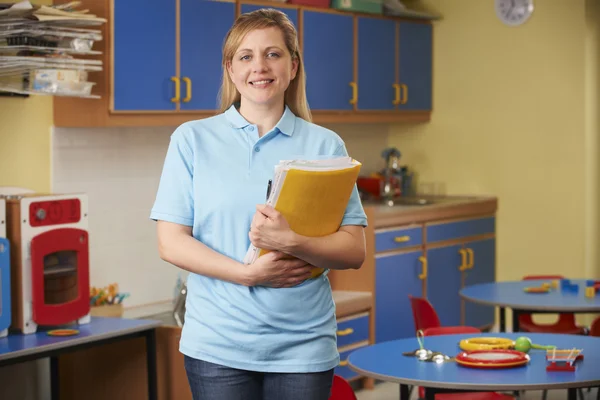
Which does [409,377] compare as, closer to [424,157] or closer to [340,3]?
[340,3]

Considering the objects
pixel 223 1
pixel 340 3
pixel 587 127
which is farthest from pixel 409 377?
pixel 587 127

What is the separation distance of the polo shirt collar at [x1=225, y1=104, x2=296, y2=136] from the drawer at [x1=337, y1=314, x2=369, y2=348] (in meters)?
3.07

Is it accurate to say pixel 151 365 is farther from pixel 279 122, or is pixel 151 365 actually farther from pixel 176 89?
pixel 279 122

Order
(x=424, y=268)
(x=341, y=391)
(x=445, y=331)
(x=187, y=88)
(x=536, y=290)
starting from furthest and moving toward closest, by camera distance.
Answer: (x=424, y=268), (x=536, y=290), (x=187, y=88), (x=445, y=331), (x=341, y=391)

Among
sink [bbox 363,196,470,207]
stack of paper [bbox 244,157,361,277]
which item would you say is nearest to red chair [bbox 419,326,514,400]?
stack of paper [bbox 244,157,361,277]

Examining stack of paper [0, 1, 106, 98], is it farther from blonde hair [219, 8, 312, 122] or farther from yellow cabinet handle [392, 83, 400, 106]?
yellow cabinet handle [392, 83, 400, 106]

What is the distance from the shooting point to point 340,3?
18.9 feet

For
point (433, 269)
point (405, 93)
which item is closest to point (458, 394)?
point (433, 269)

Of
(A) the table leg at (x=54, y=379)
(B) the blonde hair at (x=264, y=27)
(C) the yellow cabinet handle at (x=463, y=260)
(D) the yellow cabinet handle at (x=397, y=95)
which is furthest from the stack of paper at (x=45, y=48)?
(C) the yellow cabinet handle at (x=463, y=260)

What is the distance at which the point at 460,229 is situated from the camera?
6258 millimetres

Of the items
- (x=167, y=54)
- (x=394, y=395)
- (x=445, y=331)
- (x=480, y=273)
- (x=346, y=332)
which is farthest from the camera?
(x=480, y=273)

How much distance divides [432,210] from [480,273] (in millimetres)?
770

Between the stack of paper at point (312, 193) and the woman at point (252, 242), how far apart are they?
0.03 m

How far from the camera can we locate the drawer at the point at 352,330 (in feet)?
16.7
